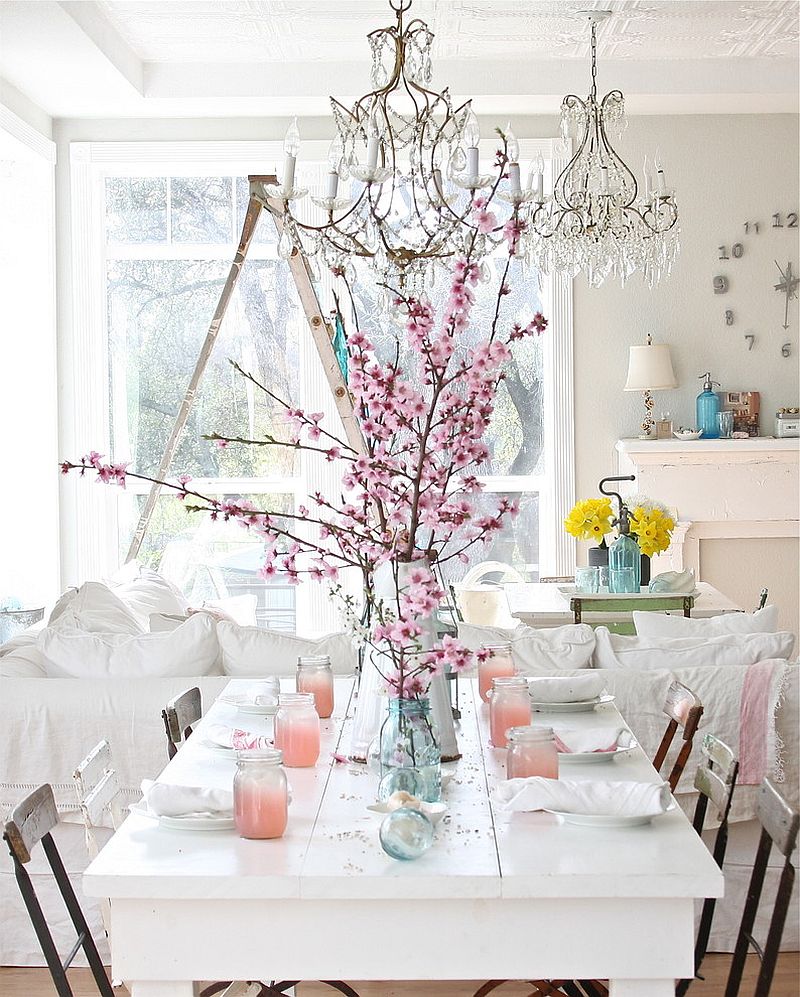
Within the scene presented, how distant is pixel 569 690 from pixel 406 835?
1.08m

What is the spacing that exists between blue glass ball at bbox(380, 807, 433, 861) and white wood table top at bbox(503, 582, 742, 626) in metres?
3.19

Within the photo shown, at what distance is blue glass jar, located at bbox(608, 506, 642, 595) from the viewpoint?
17.0ft

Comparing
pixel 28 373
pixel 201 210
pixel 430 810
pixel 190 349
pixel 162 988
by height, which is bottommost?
pixel 162 988

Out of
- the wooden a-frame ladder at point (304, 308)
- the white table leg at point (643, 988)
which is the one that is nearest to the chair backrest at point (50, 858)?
the white table leg at point (643, 988)

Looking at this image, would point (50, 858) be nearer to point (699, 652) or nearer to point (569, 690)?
point (569, 690)

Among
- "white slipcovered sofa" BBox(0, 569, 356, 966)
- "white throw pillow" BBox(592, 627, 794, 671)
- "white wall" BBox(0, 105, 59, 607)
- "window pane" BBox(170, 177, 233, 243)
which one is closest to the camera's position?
"white slipcovered sofa" BBox(0, 569, 356, 966)

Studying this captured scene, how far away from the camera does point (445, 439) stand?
6.77 ft

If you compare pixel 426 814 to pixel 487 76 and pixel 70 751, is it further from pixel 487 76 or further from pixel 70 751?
pixel 487 76

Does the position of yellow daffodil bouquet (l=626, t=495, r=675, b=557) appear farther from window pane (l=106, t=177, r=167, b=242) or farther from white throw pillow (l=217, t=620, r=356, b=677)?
window pane (l=106, t=177, r=167, b=242)

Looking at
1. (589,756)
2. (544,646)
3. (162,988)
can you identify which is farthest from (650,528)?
(162,988)

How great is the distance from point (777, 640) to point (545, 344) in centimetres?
411

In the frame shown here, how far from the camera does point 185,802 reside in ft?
6.46

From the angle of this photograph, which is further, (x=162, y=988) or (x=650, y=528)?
(x=650, y=528)

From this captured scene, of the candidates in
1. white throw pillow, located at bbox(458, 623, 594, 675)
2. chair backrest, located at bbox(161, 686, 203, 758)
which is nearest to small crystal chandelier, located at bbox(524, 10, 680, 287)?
white throw pillow, located at bbox(458, 623, 594, 675)
